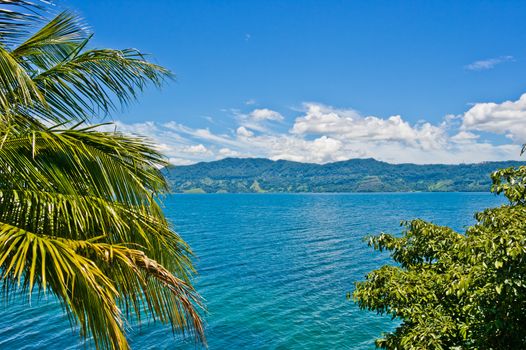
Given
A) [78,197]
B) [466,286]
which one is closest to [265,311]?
[466,286]

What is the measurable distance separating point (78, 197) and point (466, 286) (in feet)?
25.2

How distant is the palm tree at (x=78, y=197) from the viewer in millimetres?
3525

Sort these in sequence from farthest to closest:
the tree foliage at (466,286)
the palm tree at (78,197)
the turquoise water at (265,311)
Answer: the turquoise water at (265,311) < the tree foliage at (466,286) < the palm tree at (78,197)

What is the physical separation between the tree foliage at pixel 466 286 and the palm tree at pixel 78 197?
19.3 ft

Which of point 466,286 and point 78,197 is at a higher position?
point 78,197

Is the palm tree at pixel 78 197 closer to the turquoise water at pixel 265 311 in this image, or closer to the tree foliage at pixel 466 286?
the tree foliage at pixel 466 286

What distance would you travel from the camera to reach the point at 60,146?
13.6 feet

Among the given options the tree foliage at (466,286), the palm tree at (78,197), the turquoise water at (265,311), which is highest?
the palm tree at (78,197)

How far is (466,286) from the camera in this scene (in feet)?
24.6

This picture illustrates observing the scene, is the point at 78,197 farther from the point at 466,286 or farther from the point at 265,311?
the point at 265,311

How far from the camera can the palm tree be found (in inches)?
139

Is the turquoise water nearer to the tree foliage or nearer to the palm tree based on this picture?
the tree foliage

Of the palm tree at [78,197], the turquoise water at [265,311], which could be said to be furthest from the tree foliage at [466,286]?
the turquoise water at [265,311]

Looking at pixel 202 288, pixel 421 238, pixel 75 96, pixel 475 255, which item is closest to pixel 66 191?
pixel 75 96
